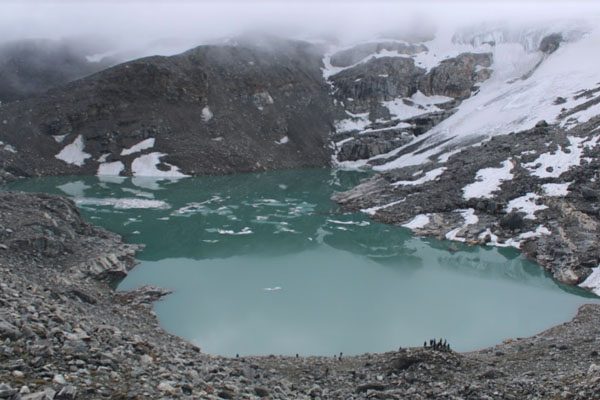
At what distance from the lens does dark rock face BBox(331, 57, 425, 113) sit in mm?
127812

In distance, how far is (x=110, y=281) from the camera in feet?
119

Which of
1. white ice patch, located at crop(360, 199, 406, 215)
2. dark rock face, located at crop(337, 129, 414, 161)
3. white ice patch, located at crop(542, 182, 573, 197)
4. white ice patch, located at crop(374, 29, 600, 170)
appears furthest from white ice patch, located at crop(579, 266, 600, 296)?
dark rock face, located at crop(337, 129, 414, 161)

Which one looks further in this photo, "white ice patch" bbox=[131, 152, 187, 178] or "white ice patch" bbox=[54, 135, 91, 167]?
"white ice patch" bbox=[54, 135, 91, 167]

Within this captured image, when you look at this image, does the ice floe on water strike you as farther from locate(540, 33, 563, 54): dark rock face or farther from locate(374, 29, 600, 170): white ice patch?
locate(540, 33, 563, 54): dark rock face

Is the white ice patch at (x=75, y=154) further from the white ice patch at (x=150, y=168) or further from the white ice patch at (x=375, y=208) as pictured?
the white ice patch at (x=375, y=208)

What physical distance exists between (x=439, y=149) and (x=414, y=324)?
211ft

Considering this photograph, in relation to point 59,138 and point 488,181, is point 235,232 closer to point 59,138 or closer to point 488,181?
point 488,181

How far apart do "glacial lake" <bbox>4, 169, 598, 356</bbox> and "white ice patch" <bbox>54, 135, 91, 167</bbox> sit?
19.5m

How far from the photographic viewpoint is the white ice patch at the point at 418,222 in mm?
57428

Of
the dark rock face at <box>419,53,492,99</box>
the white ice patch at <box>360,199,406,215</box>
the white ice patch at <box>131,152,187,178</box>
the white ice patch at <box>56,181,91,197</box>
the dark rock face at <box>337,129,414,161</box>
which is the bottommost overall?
the dark rock face at <box>337,129,414,161</box>

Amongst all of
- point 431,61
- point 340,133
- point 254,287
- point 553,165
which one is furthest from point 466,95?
point 254,287

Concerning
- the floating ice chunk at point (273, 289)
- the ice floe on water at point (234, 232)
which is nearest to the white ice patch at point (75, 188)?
the ice floe on water at point (234, 232)

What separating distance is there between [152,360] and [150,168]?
7956 centimetres

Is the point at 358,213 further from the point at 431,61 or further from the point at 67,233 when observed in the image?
the point at 431,61
